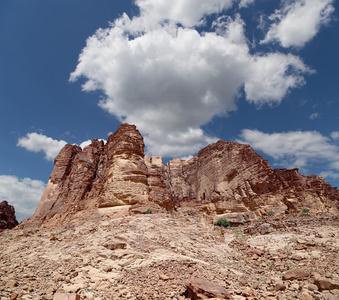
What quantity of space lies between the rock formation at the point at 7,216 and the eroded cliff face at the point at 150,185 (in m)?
13.0

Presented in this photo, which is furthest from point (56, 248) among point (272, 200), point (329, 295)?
point (272, 200)

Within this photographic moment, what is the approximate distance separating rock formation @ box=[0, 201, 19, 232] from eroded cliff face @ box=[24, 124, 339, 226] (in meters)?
13.0

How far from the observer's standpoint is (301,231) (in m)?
14.7

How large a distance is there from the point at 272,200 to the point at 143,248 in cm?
3178

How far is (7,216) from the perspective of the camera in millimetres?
41031

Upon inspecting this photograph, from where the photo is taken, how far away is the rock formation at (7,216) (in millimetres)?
38372

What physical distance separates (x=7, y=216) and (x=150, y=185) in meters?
34.2

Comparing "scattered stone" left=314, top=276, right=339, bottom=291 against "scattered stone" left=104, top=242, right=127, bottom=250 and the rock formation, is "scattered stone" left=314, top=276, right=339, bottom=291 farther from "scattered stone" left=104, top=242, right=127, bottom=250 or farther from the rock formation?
the rock formation

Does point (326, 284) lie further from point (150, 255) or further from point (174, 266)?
point (150, 255)

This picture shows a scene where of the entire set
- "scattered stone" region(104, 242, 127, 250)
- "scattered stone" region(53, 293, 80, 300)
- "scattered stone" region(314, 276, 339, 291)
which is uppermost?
"scattered stone" region(104, 242, 127, 250)

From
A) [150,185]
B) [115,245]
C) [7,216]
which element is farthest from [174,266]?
[7,216]

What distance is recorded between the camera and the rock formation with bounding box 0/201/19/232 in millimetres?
38372

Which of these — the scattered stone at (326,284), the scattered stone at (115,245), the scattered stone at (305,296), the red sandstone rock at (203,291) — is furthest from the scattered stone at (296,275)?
the scattered stone at (115,245)

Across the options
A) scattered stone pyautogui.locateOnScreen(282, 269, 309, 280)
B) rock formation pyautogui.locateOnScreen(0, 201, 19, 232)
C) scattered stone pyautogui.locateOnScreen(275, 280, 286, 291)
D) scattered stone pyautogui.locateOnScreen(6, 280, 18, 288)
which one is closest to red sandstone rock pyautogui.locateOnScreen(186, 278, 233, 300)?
scattered stone pyautogui.locateOnScreen(275, 280, 286, 291)
